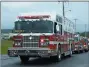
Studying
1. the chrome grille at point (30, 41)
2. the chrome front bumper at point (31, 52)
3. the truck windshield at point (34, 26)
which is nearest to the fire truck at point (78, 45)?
the truck windshield at point (34, 26)

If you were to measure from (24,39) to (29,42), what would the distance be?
0.37 meters

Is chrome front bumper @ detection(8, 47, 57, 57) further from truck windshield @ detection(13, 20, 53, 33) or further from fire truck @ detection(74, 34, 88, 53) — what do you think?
fire truck @ detection(74, 34, 88, 53)

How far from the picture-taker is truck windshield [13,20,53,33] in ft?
58.4

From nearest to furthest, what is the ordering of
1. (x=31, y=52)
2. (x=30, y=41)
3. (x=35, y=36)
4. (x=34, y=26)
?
(x=31, y=52) < (x=35, y=36) < (x=30, y=41) < (x=34, y=26)

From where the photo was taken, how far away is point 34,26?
1797 centimetres

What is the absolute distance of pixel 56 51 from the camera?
1883 cm

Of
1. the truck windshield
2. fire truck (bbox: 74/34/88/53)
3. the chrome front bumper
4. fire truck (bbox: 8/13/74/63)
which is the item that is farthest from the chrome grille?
fire truck (bbox: 74/34/88/53)

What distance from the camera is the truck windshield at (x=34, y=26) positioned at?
1781 cm

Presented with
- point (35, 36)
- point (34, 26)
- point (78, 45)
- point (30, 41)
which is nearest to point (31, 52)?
point (30, 41)

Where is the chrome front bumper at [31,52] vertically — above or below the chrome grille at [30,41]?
below

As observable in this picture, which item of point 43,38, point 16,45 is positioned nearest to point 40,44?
point 43,38

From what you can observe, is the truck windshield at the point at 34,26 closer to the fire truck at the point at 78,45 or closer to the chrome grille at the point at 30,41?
the chrome grille at the point at 30,41

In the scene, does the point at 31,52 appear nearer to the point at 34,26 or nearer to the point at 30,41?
the point at 30,41

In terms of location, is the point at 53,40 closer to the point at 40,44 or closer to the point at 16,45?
the point at 40,44
